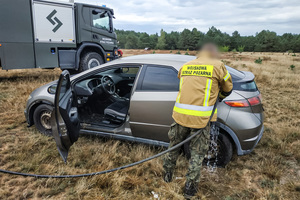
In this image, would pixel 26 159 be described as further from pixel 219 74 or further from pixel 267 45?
pixel 267 45

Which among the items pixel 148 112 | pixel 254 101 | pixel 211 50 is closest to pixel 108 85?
pixel 148 112

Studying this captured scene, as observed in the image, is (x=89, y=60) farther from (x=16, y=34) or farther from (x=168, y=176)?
(x=168, y=176)

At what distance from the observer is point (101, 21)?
367 inches

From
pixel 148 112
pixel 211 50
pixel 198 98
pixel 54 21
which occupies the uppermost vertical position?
pixel 54 21

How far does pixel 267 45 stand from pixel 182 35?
2792 cm

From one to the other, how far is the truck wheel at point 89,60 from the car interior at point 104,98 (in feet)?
15.5

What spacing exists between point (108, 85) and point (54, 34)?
216 inches

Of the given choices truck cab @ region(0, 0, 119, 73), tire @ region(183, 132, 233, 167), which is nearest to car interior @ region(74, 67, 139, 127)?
tire @ region(183, 132, 233, 167)

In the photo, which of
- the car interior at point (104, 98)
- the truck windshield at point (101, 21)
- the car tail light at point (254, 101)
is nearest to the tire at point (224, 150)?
the car tail light at point (254, 101)

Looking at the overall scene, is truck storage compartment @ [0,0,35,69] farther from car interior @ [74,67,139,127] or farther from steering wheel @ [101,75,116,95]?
steering wheel @ [101,75,116,95]

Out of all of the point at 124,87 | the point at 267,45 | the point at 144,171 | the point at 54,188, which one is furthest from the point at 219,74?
the point at 267,45

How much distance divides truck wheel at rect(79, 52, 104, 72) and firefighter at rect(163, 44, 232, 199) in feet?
24.5

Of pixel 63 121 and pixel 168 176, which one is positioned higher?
pixel 63 121

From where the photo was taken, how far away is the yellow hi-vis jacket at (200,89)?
2.29 metres
